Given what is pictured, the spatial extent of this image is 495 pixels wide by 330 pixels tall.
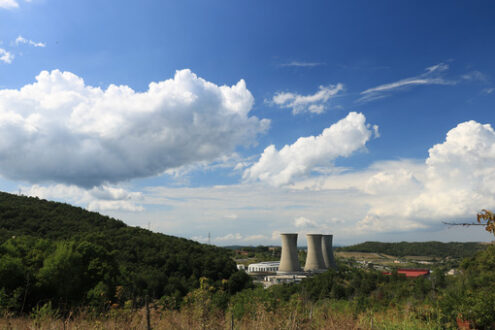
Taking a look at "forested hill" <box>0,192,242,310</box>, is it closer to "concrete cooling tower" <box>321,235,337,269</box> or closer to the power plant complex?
the power plant complex

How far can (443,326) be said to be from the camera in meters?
7.27

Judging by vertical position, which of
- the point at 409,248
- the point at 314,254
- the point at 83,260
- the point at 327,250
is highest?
the point at 83,260

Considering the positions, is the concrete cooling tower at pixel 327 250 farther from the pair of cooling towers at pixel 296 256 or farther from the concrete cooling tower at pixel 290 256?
the concrete cooling tower at pixel 290 256

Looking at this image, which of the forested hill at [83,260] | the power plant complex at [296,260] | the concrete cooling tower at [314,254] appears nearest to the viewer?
the forested hill at [83,260]

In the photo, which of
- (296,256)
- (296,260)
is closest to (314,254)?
(296,256)

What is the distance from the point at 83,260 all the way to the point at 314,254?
30113 mm

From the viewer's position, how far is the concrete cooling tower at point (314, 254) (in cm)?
4291

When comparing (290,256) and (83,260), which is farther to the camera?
(290,256)

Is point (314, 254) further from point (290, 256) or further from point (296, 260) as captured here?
point (290, 256)

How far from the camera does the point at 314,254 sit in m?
43.6

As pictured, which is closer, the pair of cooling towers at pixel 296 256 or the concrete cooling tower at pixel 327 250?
the pair of cooling towers at pixel 296 256

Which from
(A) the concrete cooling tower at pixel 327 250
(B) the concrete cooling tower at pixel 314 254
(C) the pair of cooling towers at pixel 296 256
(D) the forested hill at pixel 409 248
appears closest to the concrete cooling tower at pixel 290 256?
(C) the pair of cooling towers at pixel 296 256

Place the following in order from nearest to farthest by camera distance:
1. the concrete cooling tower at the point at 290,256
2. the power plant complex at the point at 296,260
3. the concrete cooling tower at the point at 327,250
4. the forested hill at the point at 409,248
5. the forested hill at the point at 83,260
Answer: the forested hill at the point at 83,260 < the power plant complex at the point at 296,260 < the concrete cooling tower at the point at 290,256 < the concrete cooling tower at the point at 327,250 < the forested hill at the point at 409,248

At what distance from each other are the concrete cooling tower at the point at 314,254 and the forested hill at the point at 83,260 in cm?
998
